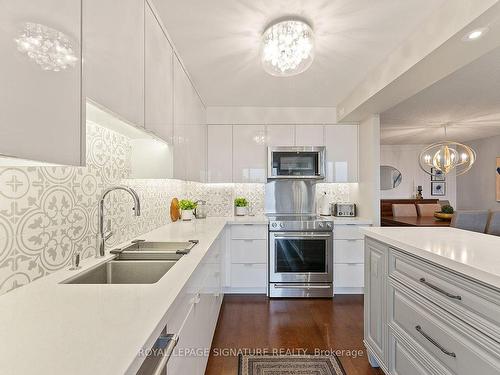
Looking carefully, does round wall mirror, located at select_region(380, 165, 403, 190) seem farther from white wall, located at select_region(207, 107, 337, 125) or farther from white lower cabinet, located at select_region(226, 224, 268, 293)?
white lower cabinet, located at select_region(226, 224, 268, 293)

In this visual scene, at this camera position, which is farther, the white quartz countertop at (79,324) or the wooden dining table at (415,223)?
the wooden dining table at (415,223)

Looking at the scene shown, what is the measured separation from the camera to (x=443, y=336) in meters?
1.22

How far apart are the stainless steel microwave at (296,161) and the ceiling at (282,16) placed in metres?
0.81

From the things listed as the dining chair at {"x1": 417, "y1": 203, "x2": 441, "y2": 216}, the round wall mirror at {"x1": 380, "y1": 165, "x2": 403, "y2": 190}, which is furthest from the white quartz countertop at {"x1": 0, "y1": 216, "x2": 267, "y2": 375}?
the round wall mirror at {"x1": 380, "y1": 165, "x2": 403, "y2": 190}

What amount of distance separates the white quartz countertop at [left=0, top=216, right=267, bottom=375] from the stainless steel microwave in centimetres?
253

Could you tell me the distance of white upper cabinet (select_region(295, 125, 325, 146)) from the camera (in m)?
3.57

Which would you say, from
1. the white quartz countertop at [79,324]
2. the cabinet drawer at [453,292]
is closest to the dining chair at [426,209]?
the cabinet drawer at [453,292]

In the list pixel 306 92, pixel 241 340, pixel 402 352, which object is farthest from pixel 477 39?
pixel 241 340

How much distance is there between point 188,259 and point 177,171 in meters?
0.92

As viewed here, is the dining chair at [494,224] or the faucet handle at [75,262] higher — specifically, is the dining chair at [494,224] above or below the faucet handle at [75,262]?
below

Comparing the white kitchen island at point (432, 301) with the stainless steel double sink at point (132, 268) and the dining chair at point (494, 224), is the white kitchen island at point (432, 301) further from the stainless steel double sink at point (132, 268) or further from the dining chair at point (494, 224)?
the dining chair at point (494, 224)

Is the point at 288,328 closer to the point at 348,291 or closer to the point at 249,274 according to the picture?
the point at 249,274

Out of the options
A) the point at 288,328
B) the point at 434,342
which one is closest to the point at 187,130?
the point at 288,328

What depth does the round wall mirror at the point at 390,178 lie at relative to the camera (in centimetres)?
709
